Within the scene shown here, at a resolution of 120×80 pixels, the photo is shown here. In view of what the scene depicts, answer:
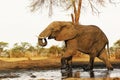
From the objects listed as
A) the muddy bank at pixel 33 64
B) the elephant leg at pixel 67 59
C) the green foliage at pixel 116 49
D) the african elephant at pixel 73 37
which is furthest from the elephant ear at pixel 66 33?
the green foliage at pixel 116 49

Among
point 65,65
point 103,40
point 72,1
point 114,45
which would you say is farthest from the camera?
point 114,45

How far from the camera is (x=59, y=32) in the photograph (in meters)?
17.8

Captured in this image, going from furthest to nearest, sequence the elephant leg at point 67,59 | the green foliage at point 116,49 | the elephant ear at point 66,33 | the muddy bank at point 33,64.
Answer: the green foliage at point 116,49 → the muddy bank at point 33,64 → the elephant ear at point 66,33 → the elephant leg at point 67,59

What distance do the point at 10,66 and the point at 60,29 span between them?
352cm

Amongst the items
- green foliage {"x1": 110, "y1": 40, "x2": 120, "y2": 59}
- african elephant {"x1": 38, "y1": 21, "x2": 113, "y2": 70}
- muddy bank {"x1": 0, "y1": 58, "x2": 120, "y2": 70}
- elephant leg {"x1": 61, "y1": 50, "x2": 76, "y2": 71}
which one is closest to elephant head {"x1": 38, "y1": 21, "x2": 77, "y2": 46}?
african elephant {"x1": 38, "y1": 21, "x2": 113, "y2": 70}

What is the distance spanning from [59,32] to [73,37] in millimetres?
645

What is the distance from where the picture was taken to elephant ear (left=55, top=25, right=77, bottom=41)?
1777 cm

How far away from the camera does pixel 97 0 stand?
2750 centimetres

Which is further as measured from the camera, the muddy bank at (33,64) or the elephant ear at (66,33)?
the muddy bank at (33,64)

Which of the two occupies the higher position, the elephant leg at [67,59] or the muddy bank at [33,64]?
the elephant leg at [67,59]

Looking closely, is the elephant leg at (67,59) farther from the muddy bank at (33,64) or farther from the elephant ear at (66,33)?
the muddy bank at (33,64)

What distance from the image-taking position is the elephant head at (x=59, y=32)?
17.2 metres

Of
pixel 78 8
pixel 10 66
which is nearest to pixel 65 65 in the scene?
pixel 10 66

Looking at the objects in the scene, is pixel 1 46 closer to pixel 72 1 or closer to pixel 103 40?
pixel 72 1
